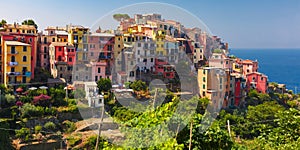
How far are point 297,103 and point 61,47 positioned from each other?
9587 millimetres

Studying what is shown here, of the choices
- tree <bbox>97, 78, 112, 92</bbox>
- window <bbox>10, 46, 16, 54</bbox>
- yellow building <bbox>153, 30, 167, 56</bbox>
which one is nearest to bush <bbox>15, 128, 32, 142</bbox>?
tree <bbox>97, 78, 112, 92</bbox>

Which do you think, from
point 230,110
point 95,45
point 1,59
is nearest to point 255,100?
point 230,110

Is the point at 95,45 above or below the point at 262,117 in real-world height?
above

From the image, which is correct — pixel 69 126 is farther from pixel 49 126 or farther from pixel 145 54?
pixel 145 54

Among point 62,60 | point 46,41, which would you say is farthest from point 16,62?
point 46,41

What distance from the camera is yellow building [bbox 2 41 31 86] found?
10.2 metres

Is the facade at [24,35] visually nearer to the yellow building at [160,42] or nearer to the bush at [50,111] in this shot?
the bush at [50,111]

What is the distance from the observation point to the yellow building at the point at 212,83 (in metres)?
10.7

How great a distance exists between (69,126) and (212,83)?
4721mm

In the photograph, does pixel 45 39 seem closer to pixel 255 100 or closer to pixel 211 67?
pixel 211 67

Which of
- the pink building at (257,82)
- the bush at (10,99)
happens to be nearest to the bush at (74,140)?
the bush at (10,99)

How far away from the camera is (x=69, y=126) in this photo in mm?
8992

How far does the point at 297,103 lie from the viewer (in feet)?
44.2

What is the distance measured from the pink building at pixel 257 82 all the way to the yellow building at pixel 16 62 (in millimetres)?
8675
